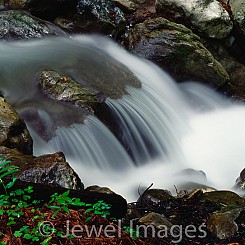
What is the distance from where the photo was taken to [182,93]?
375 inches

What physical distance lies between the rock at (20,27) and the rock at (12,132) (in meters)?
3.77

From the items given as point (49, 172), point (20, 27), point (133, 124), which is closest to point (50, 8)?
point (20, 27)

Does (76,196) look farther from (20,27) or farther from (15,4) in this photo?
(15,4)

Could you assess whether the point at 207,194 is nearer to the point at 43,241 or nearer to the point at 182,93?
the point at 43,241

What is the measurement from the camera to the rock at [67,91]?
660cm

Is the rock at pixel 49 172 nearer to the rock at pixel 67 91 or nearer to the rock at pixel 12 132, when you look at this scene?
the rock at pixel 12 132

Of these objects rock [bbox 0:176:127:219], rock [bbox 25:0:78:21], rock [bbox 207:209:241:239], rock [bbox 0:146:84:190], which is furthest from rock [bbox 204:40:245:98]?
rock [bbox 0:176:127:219]

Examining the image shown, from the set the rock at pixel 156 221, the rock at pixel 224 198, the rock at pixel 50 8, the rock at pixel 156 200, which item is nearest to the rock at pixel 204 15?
the rock at pixel 50 8

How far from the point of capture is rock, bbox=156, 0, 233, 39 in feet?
34.6

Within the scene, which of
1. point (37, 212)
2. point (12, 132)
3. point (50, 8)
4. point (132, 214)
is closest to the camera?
point (37, 212)

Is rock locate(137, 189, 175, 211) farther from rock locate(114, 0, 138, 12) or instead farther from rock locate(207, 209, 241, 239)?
rock locate(114, 0, 138, 12)

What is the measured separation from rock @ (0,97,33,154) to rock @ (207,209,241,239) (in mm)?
→ 2582

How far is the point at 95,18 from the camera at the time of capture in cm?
1032

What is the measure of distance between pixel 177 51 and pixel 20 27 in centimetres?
351
